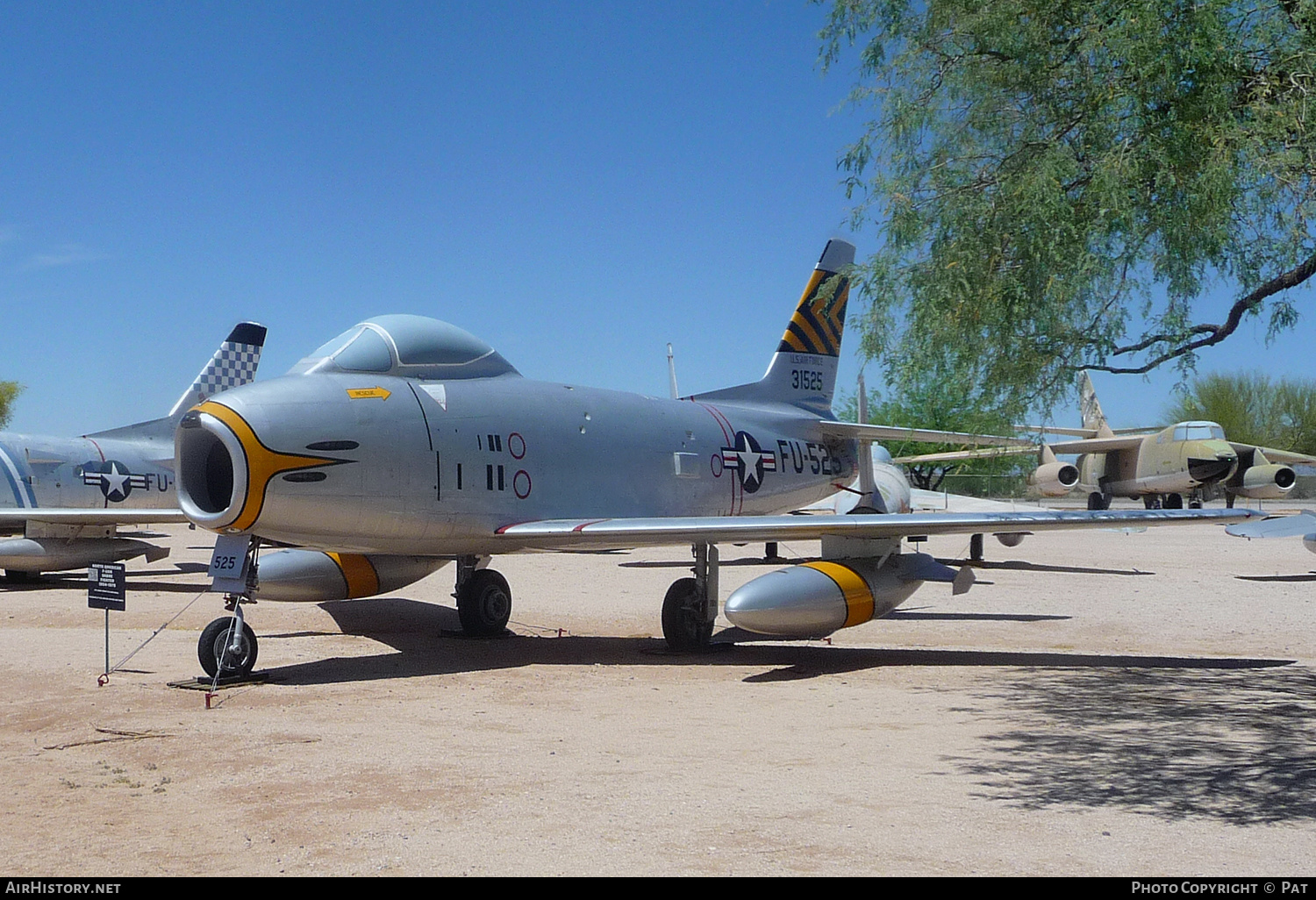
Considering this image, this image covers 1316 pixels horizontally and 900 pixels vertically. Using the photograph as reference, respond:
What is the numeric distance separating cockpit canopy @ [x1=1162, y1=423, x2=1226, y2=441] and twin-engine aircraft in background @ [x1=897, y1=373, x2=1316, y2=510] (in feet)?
0.09

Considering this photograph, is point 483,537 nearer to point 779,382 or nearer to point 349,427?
point 349,427

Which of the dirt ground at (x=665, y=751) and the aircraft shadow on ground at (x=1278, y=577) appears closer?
the dirt ground at (x=665, y=751)

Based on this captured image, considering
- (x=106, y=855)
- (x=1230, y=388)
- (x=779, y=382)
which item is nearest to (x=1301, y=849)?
(x=106, y=855)

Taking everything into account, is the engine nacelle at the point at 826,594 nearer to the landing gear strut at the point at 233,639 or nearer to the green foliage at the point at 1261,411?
the landing gear strut at the point at 233,639

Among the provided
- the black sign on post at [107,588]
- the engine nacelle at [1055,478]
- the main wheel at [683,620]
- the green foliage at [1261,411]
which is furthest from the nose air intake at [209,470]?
the green foliage at [1261,411]

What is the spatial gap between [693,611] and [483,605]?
2675 mm

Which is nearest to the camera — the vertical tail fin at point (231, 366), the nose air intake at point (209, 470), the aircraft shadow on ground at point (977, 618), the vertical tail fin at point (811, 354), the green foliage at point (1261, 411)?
the nose air intake at point (209, 470)

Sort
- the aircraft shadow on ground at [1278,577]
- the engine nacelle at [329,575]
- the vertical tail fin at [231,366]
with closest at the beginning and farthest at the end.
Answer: the engine nacelle at [329,575], the aircraft shadow on ground at [1278,577], the vertical tail fin at [231,366]

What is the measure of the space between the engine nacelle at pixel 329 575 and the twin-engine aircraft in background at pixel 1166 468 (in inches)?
896

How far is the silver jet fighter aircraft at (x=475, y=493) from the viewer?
9.30 meters

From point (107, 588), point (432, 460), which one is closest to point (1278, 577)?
point (432, 460)

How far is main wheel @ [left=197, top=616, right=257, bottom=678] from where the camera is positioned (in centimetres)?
909

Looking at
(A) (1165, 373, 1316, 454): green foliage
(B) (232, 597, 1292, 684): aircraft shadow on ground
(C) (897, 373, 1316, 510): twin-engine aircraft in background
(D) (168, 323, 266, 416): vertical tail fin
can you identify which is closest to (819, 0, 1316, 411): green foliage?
(B) (232, 597, 1292, 684): aircraft shadow on ground

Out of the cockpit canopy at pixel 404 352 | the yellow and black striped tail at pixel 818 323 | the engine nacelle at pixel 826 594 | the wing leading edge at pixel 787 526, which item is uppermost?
the yellow and black striped tail at pixel 818 323
